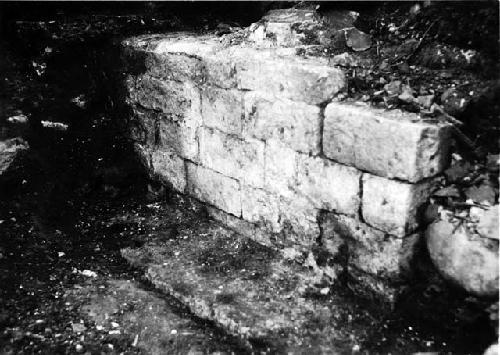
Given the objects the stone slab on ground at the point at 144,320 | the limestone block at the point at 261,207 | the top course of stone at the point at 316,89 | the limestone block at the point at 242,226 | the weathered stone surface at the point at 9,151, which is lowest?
the stone slab on ground at the point at 144,320

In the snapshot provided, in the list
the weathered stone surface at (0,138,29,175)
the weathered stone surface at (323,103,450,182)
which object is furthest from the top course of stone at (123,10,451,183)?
the weathered stone surface at (0,138,29,175)

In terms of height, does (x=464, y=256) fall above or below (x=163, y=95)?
below

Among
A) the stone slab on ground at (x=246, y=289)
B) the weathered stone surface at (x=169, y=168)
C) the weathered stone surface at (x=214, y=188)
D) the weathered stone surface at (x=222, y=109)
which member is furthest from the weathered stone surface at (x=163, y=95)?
the stone slab on ground at (x=246, y=289)

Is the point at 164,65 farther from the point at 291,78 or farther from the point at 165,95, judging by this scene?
the point at 291,78

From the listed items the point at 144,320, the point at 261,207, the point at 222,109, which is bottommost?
the point at 144,320

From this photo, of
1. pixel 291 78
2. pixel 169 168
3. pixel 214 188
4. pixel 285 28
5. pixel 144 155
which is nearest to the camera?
pixel 291 78

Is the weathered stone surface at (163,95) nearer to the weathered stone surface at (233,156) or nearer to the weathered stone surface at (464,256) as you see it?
the weathered stone surface at (233,156)

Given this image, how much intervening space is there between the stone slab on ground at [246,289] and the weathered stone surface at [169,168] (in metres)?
0.47

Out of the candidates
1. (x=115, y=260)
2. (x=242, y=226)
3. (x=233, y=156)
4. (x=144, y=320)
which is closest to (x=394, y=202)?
(x=233, y=156)

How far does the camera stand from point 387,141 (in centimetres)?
254

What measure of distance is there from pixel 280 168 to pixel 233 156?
18.6 inches

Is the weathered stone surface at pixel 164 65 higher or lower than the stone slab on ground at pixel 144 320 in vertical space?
higher

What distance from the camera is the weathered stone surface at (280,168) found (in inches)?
124

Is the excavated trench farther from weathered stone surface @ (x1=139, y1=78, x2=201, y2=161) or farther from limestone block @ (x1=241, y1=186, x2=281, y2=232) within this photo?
weathered stone surface @ (x1=139, y1=78, x2=201, y2=161)
